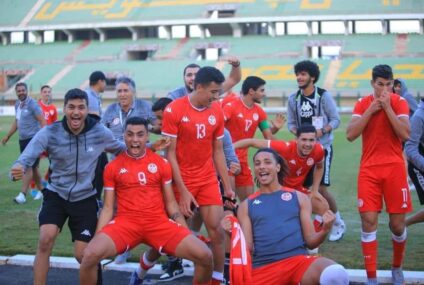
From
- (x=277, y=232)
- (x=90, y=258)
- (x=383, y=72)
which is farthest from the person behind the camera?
(x=383, y=72)

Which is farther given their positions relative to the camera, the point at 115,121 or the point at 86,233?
the point at 115,121

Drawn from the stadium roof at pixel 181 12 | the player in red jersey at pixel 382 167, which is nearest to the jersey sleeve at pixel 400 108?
the player in red jersey at pixel 382 167

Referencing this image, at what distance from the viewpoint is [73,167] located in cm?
605

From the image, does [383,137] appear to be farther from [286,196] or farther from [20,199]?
[20,199]

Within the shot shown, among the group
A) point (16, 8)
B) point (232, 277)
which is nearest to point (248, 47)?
point (16, 8)

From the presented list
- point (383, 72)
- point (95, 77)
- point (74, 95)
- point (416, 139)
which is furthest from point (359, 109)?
point (95, 77)

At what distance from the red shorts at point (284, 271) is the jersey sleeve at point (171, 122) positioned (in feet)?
6.05

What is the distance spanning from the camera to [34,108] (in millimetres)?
11992

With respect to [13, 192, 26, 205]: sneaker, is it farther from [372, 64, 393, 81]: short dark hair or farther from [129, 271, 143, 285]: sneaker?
[372, 64, 393, 81]: short dark hair

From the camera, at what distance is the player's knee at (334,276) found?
469cm

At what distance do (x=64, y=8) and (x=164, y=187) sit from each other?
187ft

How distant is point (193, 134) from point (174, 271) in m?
1.67

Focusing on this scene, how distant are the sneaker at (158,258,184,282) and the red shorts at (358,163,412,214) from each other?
213 centimetres

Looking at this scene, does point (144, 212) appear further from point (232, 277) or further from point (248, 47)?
point (248, 47)
